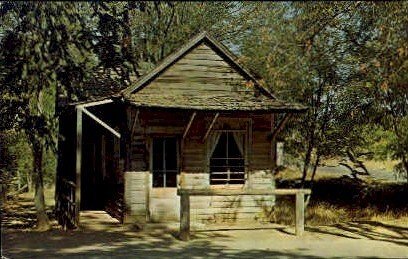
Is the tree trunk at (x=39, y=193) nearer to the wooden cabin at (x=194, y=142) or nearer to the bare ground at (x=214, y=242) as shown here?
the bare ground at (x=214, y=242)

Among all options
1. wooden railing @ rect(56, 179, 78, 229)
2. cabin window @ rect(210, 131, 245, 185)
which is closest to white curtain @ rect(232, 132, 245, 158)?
cabin window @ rect(210, 131, 245, 185)

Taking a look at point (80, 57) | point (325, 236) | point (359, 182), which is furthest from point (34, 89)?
point (359, 182)

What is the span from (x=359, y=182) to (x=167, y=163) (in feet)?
24.7

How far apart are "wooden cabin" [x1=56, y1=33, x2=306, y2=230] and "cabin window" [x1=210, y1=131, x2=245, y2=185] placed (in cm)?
3

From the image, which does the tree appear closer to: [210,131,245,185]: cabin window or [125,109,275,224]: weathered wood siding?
[125,109,275,224]: weathered wood siding

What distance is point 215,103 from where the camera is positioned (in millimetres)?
15070

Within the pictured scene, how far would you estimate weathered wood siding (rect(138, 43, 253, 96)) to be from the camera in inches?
628

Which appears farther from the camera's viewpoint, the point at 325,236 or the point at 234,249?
the point at 325,236

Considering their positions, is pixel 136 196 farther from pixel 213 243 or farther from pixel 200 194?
pixel 213 243

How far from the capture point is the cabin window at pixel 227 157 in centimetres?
1611

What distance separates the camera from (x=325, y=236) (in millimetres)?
13289

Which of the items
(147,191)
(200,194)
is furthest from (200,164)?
(200,194)

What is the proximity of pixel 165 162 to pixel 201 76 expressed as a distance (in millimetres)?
2379

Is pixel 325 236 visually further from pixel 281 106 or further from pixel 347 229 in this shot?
pixel 281 106
